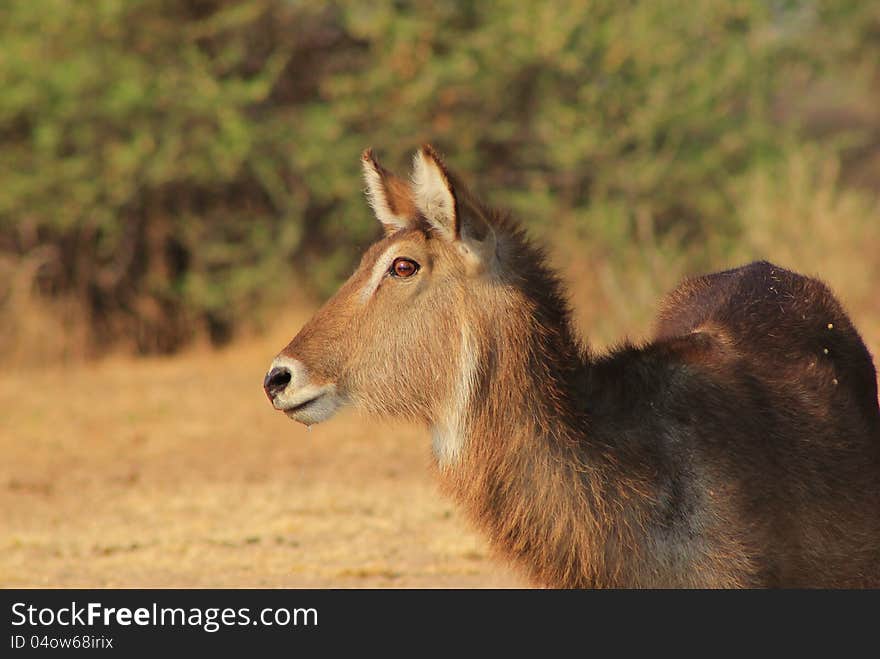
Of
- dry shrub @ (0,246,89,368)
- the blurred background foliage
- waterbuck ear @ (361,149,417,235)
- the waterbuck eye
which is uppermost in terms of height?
the blurred background foliage

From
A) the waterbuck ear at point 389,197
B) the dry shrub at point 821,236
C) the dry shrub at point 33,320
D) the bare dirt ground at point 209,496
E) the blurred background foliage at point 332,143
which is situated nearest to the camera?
the waterbuck ear at point 389,197

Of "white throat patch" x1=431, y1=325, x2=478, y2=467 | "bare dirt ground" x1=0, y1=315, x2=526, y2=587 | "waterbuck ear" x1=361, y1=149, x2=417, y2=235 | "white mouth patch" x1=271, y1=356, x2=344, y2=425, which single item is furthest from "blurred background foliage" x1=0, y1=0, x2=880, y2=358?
"white mouth patch" x1=271, y1=356, x2=344, y2=425

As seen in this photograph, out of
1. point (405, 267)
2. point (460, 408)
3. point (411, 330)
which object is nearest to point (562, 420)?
point (460, 408)

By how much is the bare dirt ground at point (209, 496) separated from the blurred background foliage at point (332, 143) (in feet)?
7.64

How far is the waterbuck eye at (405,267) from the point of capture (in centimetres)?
483

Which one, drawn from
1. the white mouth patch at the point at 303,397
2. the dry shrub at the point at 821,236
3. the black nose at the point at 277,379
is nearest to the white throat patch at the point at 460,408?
the white mouth patch at the point at 303,397

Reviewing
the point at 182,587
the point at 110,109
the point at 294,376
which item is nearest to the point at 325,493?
the point at 182,587

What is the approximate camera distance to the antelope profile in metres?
4.60

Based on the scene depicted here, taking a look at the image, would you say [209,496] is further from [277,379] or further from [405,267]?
[405,267]

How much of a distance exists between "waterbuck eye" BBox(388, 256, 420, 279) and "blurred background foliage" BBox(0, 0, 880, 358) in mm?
9736

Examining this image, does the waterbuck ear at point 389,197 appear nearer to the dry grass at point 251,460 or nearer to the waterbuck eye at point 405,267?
the waterbuck eye at point 405,267

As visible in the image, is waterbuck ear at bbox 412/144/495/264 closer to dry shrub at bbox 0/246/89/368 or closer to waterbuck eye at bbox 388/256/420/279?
waterbuck eye at bbox 388/256/420/279

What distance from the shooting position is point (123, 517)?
8.65 metres

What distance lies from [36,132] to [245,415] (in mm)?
4515
